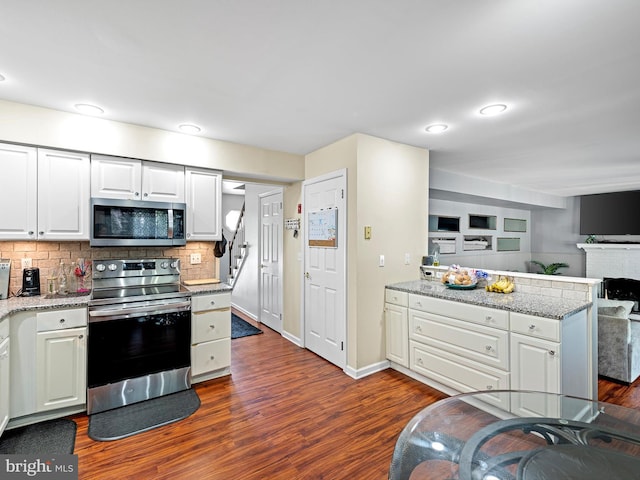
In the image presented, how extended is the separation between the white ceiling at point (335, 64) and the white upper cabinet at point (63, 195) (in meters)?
0.45

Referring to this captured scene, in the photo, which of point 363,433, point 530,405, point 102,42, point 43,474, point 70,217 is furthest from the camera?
point 70,217

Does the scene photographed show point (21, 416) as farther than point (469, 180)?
No

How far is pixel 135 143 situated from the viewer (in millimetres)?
2936

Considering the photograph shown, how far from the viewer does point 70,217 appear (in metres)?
2.69

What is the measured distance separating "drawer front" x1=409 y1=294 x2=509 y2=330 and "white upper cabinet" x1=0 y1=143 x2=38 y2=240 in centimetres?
339

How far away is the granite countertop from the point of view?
2.27m

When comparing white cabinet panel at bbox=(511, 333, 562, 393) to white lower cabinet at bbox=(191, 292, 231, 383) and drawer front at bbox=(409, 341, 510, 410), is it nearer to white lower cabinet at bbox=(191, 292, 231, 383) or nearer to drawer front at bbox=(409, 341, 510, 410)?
drawer front at bbox=(409, 341, 510, 410)

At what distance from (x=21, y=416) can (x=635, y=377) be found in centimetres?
533

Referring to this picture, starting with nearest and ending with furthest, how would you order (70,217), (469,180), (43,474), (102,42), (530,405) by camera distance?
(530,405) → (102,42) → (43,474) → (70,217) → (469,180)

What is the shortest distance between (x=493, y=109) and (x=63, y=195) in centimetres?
367

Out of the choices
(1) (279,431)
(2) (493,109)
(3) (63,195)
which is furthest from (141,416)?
(2) (493,109)

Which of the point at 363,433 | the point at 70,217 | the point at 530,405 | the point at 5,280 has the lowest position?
the point at 363,433

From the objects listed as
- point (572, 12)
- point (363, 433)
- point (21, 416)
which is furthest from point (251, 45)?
point (21, 416)

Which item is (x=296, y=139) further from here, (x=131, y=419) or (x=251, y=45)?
(x=131, y=419)
